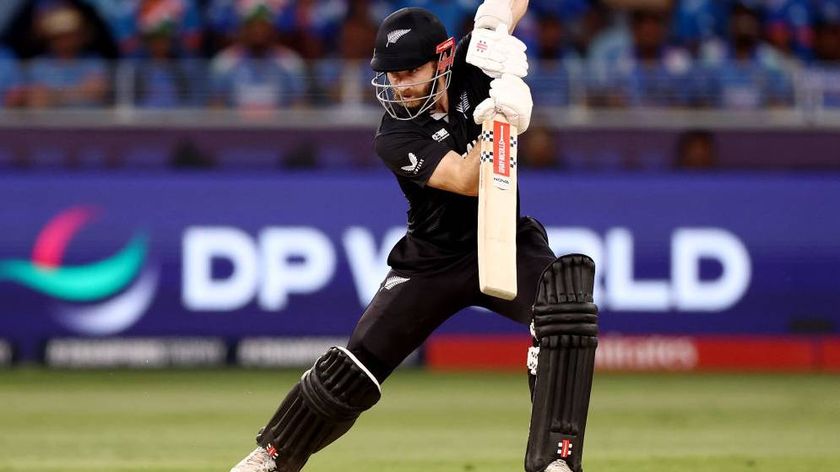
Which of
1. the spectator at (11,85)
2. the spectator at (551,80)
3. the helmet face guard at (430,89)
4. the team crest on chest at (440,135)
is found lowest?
the team crest on chest at (440,135)

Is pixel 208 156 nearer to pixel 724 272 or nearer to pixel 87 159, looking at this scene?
pixel 87 159

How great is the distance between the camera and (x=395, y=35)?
6.01 meters

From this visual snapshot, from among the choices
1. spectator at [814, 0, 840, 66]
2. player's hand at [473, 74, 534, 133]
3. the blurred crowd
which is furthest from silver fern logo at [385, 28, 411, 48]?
spectator at [814, 0, 840, 66]

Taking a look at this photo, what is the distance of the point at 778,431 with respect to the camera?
9.12 m

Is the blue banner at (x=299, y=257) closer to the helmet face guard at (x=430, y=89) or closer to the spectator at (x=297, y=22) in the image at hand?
the spectator at (x=297, y=22)

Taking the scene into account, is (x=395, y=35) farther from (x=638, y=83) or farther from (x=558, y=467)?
(x=638, y=83)

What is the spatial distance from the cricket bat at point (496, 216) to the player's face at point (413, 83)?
36cm

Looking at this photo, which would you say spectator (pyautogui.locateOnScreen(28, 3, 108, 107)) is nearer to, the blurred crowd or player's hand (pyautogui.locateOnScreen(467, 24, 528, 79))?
the blurred crowd

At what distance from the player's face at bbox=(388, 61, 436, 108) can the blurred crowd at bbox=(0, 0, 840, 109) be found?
22.5ft

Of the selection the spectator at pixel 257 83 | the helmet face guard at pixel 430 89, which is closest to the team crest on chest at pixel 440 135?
the helmet face guard at pixel 430 89

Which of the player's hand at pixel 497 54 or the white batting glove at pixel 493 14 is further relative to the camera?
the white batting glove at pixel 493 14

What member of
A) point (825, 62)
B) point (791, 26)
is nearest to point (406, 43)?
point (825, 62)

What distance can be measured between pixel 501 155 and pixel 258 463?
162cm

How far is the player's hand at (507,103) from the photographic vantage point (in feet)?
19.1
